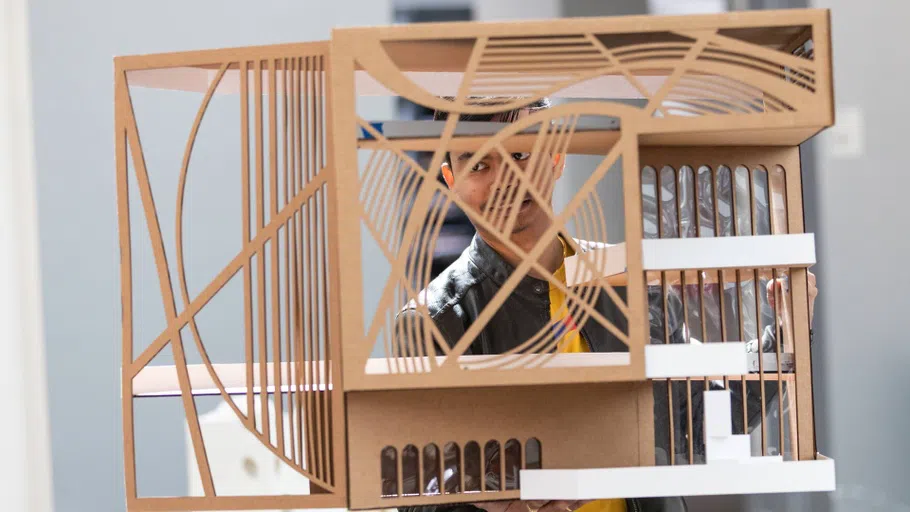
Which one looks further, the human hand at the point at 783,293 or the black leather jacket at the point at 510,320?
the black leather jacket at the point at 510,320

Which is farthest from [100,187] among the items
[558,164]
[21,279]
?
[558,164]

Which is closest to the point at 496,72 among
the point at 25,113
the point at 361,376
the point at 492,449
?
the point at 361,376

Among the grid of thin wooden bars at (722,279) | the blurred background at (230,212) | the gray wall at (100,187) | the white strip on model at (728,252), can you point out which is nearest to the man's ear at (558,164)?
the grid of thin wooden bars at (722,279)

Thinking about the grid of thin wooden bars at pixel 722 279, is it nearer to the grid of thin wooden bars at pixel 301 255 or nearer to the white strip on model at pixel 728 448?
the white strip on model at pixel 728 448

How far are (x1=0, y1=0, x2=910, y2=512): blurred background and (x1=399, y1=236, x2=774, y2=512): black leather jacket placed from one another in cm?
67

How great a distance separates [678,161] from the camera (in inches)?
35.1

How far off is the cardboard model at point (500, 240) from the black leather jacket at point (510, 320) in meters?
0.37

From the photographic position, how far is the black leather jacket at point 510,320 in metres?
1.28

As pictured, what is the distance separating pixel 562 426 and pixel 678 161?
29 centimetres

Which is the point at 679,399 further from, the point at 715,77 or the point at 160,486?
the point at 160,486

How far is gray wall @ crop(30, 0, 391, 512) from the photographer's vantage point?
6.57 feet

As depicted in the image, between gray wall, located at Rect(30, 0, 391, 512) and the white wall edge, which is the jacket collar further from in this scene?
the white wall edge

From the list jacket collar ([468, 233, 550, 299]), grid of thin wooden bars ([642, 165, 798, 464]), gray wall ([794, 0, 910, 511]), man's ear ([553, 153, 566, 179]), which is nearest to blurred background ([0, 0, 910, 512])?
gray wall ([794, 0, 910, 511])

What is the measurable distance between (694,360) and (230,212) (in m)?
1.46
